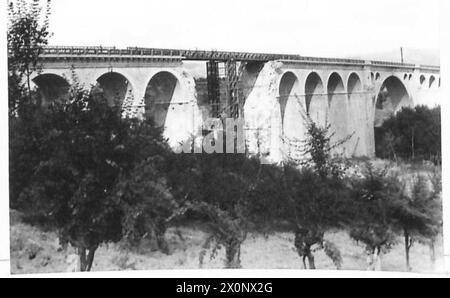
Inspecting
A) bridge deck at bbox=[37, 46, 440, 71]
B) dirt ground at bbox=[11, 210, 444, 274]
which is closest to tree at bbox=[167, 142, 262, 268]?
dirt ground at bbox=[11, 210, 444, 274]

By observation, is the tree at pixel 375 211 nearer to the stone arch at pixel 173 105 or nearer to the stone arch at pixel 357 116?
the stone arch at pixel 357 116

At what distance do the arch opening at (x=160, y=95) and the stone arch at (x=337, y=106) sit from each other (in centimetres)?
213

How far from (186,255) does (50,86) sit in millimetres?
2489

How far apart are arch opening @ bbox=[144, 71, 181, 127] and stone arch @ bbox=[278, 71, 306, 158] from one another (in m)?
1.53

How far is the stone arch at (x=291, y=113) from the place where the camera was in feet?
21.3

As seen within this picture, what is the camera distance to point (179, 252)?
570 centimetres

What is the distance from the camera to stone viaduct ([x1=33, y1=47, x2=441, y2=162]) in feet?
20.3

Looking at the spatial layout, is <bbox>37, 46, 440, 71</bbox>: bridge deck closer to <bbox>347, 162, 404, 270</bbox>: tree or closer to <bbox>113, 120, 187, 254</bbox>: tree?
<bbox>113, 120, 187, 254</bbox>: tree

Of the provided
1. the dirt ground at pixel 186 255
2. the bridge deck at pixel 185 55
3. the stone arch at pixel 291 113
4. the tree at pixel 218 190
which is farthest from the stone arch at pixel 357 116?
the tree at pixel 218 190
